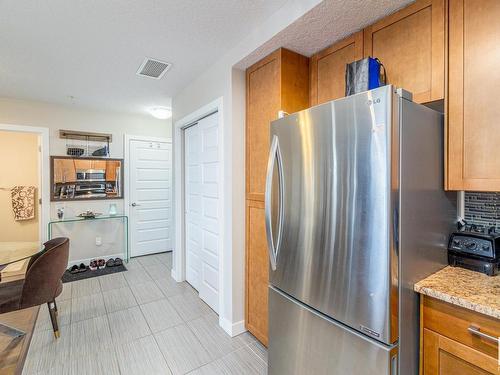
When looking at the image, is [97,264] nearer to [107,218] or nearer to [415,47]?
[107,218]

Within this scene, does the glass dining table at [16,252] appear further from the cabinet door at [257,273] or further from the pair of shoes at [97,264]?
the cabinet door at [257,273]

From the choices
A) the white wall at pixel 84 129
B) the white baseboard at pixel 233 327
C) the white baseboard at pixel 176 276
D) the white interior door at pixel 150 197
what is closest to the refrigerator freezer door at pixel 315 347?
the white baseboard at pixel 233 327

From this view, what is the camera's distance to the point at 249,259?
2.26 m

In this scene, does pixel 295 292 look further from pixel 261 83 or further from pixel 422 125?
pixel 261 83

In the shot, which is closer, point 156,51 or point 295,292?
point 295,292

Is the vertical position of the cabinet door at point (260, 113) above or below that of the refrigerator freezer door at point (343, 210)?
above

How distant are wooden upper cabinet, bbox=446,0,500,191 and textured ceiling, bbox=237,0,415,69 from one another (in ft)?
1.23

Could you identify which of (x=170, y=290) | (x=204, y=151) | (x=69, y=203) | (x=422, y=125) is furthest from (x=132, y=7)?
(x=69, y=203)

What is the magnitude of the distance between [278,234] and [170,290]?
2.25 m

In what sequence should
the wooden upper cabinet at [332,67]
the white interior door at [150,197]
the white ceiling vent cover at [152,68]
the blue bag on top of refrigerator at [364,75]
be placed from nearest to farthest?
the blue bag on top of refrigerator at [364,75] < the wooden upper cabinet at [332,67] < the white ceiling vent cover at [152,68] < the white interior door at [150,197]

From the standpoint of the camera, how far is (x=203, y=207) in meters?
2.94

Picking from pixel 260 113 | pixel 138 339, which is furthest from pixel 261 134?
pixel 138 339

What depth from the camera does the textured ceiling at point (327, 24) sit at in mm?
1441

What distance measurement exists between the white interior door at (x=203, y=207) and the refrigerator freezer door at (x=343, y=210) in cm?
127
